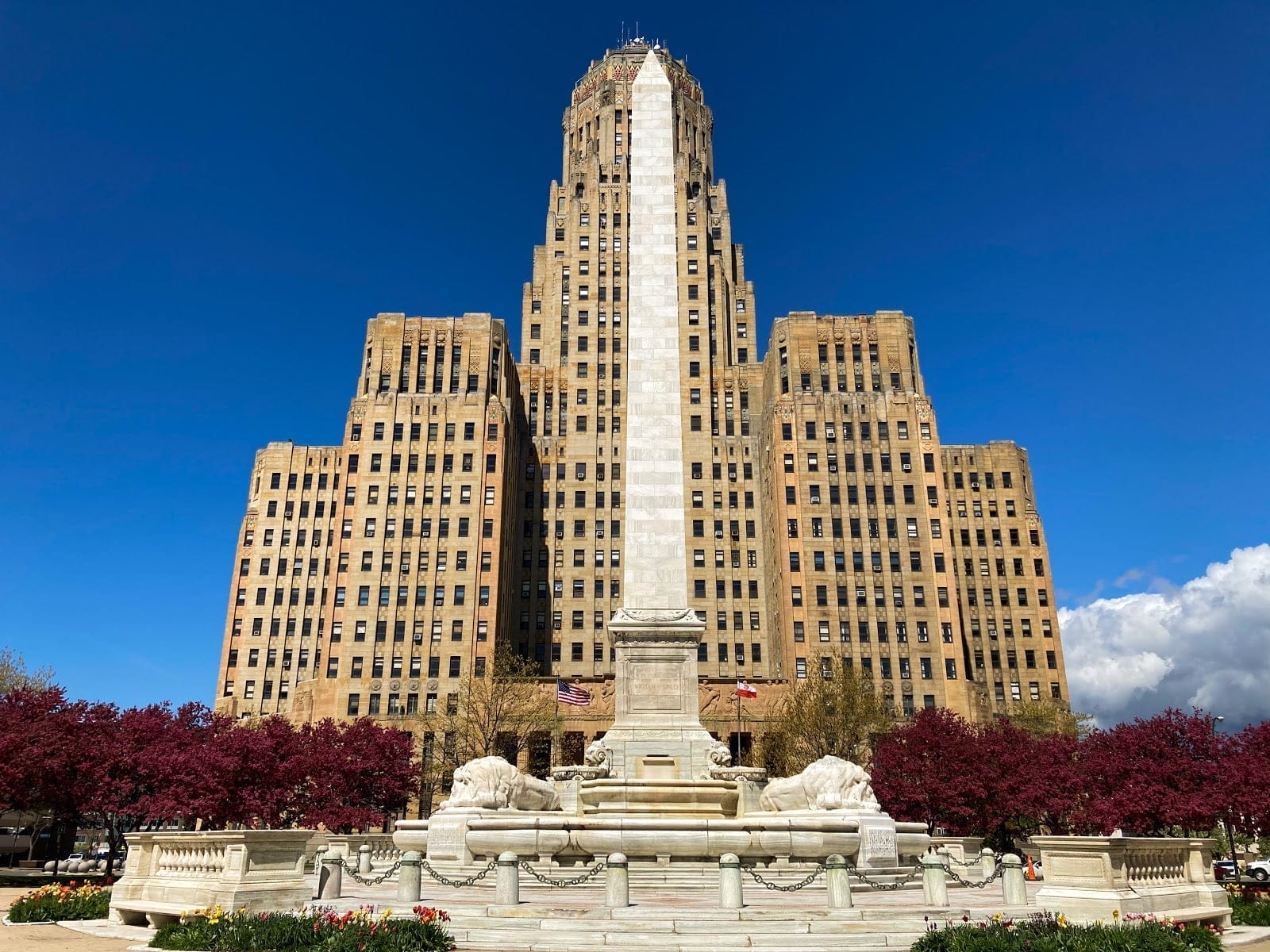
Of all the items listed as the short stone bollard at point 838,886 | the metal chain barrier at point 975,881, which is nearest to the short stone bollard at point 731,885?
the short stone bollard at point 838,886

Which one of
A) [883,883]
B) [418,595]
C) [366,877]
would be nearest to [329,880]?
[366,877]

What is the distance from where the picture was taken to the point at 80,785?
36469 mm

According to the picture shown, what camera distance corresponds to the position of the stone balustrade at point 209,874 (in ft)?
49.6

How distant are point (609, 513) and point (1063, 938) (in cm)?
8563

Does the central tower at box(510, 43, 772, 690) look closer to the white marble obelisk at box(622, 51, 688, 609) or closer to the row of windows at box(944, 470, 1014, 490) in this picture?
the row of windows at box(944, 470, 1014, 490)

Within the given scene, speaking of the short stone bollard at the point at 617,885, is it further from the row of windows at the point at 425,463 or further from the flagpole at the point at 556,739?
the row of windows at the point at 425,463

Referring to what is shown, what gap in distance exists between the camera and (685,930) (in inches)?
526

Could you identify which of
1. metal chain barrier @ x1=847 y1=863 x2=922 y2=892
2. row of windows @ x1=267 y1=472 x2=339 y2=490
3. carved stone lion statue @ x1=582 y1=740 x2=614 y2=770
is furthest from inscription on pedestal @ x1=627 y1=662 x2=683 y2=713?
row of windows @ x1=267 y1=472 x2=339 y2=490

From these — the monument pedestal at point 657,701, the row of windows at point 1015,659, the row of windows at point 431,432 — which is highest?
the row of windows at point 431,432

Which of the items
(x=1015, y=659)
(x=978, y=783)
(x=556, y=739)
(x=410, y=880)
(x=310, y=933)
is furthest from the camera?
Answer: (x=1015, y=659)

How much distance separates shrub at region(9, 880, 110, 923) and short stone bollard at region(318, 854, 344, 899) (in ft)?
13.6

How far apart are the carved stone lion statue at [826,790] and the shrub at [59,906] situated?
13925 millimetres

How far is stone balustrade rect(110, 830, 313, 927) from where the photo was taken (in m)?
15.1

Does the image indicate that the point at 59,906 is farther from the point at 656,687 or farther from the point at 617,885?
the point at 656,687
